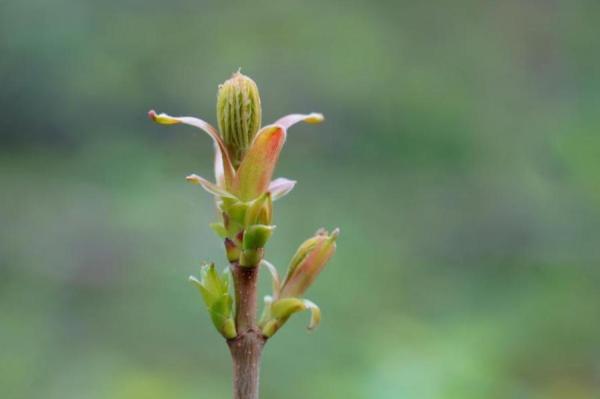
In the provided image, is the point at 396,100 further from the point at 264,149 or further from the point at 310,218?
the point at 264,149

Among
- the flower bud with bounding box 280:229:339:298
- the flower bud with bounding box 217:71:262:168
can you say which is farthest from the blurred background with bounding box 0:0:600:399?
the flower bud with bounding box 217:71:262:168

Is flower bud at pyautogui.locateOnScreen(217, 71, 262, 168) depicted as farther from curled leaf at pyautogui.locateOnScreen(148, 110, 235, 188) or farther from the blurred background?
the blurred background

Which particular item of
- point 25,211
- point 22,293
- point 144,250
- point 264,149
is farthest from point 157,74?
point 264,149

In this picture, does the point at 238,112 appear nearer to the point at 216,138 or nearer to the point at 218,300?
the point at 216,138

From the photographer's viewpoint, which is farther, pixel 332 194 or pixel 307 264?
pixel 332 194

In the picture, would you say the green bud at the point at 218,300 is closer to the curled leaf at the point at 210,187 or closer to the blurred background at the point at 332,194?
the curled leaf at the point at 210,187

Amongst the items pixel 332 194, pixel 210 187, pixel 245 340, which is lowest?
pixel 245 340

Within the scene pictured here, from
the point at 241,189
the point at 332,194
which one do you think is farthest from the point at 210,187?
the point at 332,194
